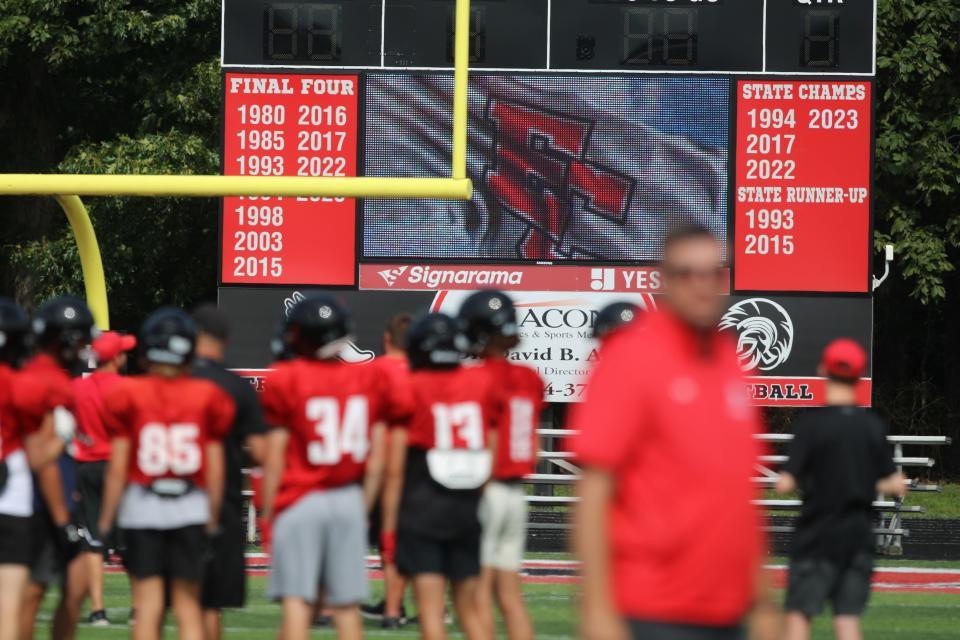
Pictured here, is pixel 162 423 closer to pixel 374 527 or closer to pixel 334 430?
pixel 334 430

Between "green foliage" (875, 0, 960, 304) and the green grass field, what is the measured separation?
12697mm

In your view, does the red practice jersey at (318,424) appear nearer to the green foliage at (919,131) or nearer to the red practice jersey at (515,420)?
the red practice jersey at (515,420)

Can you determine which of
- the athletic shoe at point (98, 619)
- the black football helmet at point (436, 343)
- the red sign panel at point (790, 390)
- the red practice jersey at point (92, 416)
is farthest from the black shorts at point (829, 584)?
the red sign panel at point (790, 390)

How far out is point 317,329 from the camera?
6.84m

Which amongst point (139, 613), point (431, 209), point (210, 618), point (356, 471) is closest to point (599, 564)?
point (356, 471)

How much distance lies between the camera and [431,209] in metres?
16.2

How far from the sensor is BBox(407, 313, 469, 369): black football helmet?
7363 mm

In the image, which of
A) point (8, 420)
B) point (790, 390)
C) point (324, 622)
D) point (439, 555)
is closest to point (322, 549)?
point (439, 555)

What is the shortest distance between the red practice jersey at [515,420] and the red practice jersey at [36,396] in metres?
1.80

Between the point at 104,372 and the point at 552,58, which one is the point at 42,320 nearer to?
the point at 104,372

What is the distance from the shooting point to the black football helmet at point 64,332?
24.1ft

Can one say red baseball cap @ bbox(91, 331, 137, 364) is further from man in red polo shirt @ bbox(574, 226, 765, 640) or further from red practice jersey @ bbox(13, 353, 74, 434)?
man in red polo shirt @ bbox(574, 226, 765, 640)

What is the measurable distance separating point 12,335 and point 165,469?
0.82m

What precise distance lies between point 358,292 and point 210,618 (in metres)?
8.83
